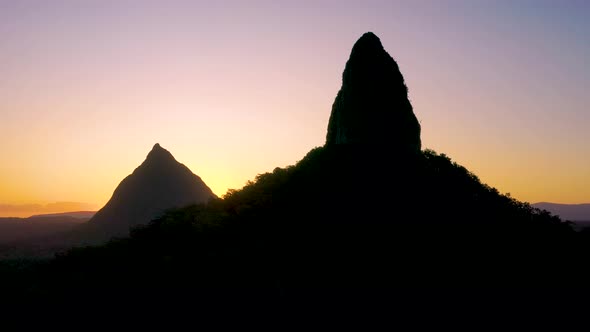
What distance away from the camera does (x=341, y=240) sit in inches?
1220

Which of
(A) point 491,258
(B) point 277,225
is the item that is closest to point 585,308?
(A) point 491,258

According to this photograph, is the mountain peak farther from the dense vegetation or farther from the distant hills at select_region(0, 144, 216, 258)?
the dense vegetation

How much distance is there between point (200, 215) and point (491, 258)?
21402mm

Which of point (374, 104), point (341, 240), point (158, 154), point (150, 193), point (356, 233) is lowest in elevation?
point (341, 240)

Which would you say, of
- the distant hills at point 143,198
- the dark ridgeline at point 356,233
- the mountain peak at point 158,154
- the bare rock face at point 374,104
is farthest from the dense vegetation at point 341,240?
the mountain peak at point 158,154

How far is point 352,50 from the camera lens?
53062 mm

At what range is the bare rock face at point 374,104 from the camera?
48.6m

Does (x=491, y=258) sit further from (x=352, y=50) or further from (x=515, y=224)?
(x=352, y=50)

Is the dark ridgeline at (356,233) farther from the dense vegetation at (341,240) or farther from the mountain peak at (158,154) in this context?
the mountain peak at (158,154)

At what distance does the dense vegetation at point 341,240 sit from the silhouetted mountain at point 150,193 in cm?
10060

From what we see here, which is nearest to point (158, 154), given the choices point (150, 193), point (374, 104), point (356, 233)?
point (150, 193)

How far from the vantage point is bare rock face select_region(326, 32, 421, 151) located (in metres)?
48.6

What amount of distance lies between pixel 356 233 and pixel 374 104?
21.1 metres

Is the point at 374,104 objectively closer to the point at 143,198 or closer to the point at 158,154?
the point at 143,198
